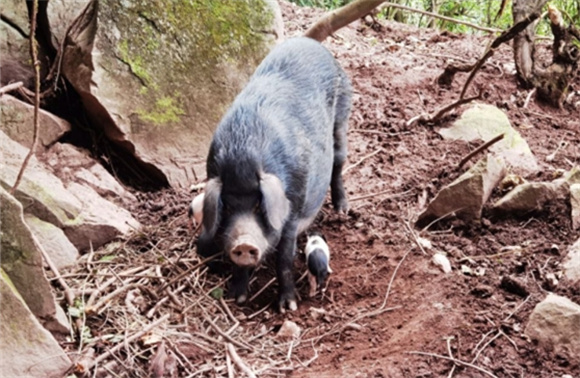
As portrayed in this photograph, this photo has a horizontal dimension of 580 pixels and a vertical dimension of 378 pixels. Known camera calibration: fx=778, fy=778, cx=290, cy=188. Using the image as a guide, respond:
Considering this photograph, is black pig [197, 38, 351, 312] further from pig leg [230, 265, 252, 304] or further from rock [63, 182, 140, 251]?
rock [63, 182, 140, 251]

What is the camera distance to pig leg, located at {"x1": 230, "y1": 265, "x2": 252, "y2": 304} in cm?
429

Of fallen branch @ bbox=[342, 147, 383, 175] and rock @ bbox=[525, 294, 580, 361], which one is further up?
rock @ bbox=[525, 294, 580, 361]

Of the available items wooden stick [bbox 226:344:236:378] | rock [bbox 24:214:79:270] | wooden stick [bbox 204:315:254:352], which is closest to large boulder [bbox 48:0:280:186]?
rock [bbox 24:214:79:270]

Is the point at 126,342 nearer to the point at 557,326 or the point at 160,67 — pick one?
the point at 557,326

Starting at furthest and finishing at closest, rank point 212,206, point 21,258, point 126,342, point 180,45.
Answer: point 180,45
point 212,206
point 126,342
point 21,258

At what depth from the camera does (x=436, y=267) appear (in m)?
4.23

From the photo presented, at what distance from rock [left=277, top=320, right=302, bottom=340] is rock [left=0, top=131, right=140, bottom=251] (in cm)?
127

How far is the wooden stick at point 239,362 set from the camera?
3473mm

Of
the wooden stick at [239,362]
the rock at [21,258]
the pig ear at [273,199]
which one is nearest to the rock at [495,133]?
the pig ear at [273,199]

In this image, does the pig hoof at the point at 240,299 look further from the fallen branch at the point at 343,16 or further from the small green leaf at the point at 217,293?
the fallen branch at the point at 343,16

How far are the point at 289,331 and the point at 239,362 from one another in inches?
20.3

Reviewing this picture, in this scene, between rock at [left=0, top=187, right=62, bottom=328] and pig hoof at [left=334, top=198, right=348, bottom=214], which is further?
pig hoof at [left=334, top=198, right=348, bottom=214]

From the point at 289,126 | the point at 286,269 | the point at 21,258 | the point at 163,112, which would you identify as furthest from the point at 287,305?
the point at 163,112

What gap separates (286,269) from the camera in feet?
14.1
